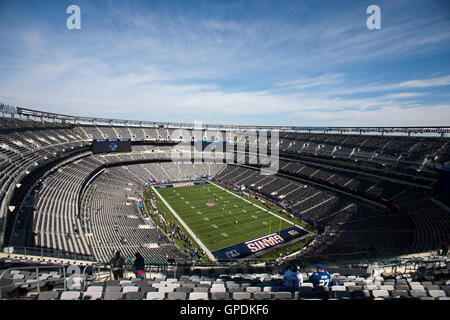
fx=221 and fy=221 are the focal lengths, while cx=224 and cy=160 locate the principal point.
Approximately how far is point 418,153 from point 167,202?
1621 inches

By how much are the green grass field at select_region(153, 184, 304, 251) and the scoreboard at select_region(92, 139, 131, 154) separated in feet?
61.1

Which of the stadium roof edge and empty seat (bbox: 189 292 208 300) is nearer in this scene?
empty seat (bbox: 189 292 208 300)

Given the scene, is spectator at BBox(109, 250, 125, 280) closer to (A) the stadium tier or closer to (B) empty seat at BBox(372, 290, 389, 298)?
(A) the stadium tier

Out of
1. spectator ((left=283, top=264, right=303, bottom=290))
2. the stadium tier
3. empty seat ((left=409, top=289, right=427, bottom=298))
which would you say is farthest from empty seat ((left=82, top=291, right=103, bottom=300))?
empty seat ((left=409, top=289, right=427, bottom=298))

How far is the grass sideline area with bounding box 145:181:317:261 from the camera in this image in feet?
89.8

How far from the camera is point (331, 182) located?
129 ft

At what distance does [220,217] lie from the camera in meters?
34.4

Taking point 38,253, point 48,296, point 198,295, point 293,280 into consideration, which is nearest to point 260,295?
point 293,280

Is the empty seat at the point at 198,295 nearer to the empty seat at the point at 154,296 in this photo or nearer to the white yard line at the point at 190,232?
the empty seat at the point at 154,296

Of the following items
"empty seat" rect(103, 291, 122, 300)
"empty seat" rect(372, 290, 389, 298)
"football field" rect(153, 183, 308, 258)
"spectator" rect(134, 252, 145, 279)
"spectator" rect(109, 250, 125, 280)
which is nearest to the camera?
"empty seat" rect(103, 291, 122, 300)

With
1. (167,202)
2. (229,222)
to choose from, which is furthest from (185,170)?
(229,222)
